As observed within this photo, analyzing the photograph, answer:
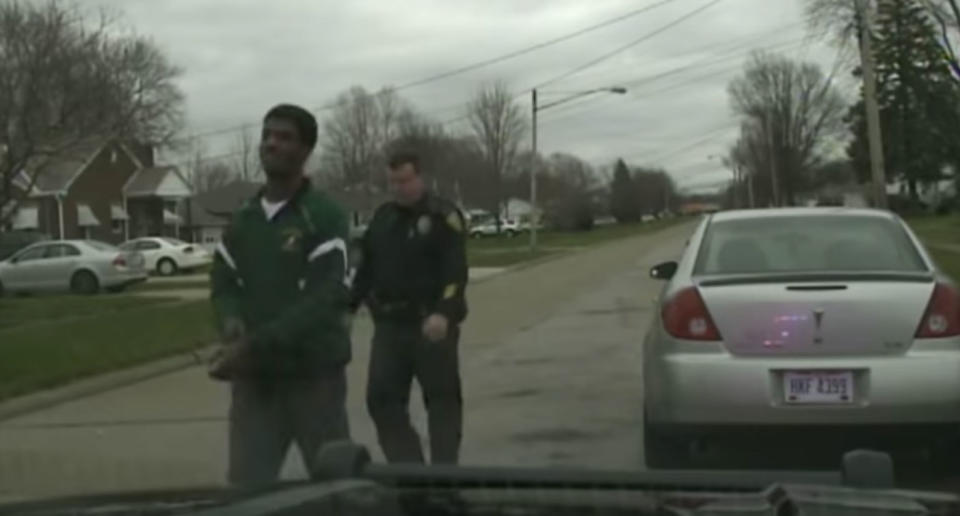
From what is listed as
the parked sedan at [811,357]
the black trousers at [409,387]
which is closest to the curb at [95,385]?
the black trousers at [409,387]

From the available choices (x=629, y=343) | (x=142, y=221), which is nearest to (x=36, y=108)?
(x=629, y=343)

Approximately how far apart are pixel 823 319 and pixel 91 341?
35.3 ft

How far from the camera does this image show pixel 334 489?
261 centimetres

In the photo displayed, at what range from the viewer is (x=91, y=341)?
1509cm

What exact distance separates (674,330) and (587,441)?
1853 millimetres

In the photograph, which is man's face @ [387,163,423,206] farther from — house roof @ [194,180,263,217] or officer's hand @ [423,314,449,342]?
house roof @ [194,180,263,217]

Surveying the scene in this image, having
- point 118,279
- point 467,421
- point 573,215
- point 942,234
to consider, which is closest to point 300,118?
point 467,421

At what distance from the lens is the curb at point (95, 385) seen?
10719 millimetres

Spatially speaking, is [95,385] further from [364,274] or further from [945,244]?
[945,244]

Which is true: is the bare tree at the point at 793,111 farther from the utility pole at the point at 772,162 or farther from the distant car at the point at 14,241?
the distant car at the point at 14,241

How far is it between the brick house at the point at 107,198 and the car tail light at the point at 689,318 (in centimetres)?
5628

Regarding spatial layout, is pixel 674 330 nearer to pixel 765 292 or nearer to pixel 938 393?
pixel 765 292

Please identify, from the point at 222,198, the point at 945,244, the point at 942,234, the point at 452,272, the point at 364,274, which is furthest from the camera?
the point at 222,198

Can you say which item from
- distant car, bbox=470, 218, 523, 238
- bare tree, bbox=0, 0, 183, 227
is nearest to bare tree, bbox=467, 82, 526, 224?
distant car, bbox=470, 218, 523, 238
